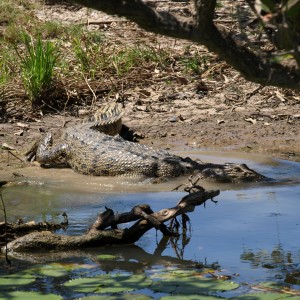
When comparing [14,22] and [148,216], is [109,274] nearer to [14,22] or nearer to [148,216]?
[148,216]

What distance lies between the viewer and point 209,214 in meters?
6.17

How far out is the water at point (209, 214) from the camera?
16.5ft

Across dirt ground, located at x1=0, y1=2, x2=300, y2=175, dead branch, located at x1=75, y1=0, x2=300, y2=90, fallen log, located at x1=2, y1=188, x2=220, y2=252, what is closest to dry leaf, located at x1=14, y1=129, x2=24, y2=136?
dirt ground, located at x1=0, y1=2, x2=300, y2=175

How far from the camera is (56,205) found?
6652 mm

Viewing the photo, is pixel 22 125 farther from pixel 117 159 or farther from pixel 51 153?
pixel 117 159

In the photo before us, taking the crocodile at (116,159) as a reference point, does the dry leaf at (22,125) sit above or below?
above

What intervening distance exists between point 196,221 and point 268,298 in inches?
72.6

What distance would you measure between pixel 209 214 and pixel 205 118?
12.4 ft

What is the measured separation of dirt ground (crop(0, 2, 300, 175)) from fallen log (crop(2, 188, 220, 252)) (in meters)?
3.24

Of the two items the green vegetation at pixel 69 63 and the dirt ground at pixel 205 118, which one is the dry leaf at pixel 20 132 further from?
the green vegetation at pixel 69 63

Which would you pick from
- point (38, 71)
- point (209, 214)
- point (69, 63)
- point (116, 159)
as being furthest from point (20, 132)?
point (209, 214)

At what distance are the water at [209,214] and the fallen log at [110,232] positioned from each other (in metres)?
0.08

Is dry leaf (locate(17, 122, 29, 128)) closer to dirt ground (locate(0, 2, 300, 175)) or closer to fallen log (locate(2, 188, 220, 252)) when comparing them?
dirt ground (locate(0, 2, 300, 175))

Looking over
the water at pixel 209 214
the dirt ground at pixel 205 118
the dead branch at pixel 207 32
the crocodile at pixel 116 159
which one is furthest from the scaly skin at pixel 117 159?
the dead branch at pixel 207 32
